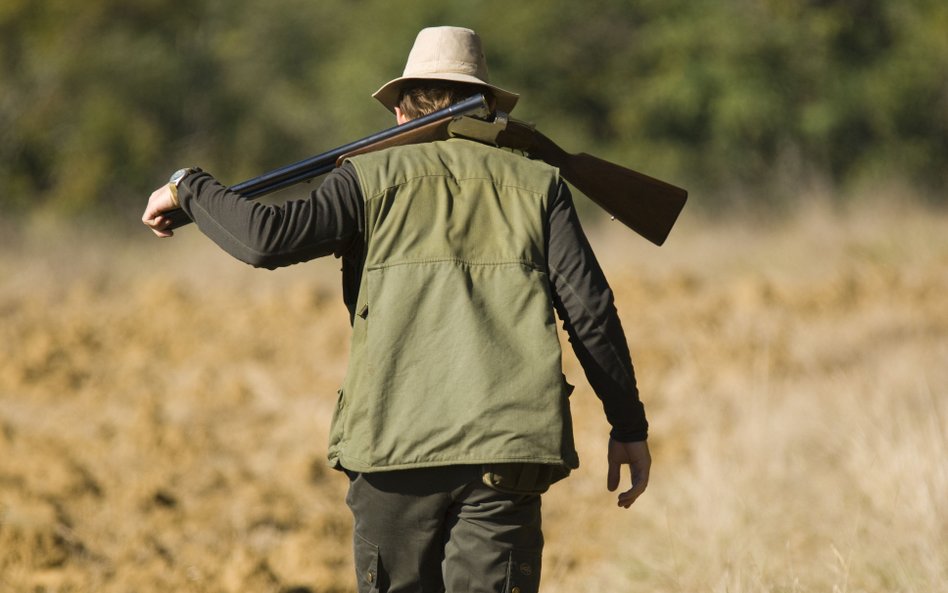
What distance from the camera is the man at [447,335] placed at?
9.28 feet

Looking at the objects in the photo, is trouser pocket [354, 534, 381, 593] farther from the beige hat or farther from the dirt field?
the dirt field

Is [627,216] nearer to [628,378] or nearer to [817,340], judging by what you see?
[628,378]

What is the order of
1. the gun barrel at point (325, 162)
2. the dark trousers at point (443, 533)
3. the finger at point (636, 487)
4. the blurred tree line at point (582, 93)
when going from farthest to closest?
the blurred tree line at point (582, 93)
the finger at point (636, 487)
the gun barrel at point (325, 162)
the dark trousers at point (443, 533)

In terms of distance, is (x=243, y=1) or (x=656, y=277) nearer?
(x=656, y=277)

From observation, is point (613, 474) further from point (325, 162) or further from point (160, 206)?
point (160, 206)

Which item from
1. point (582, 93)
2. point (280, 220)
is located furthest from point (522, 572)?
point (582, 93)

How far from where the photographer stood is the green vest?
9.29 feet

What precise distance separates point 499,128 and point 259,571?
2.50m

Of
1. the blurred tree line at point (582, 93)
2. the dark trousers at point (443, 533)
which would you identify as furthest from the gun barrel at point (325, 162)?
the blurred tree line at point (582, 93)

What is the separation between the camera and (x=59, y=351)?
32.6 ft

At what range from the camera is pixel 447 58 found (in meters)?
3.05

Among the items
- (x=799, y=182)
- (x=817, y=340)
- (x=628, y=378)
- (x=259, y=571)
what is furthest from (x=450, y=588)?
(x=799, y=182)

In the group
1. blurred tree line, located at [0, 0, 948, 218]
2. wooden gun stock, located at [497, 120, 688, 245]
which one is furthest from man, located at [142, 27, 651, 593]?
blurred tree line, located at [0, 0, 948, 218]

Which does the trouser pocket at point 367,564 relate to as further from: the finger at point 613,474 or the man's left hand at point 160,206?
the man's left hand at point 160,206
